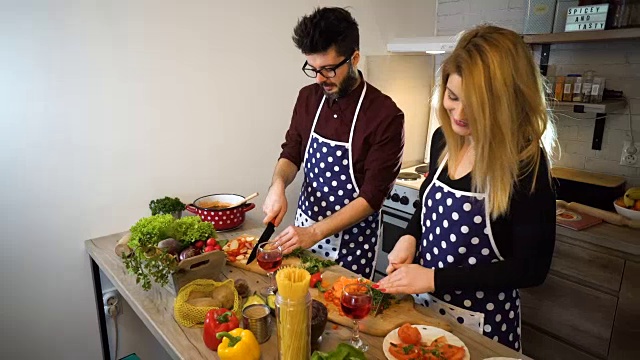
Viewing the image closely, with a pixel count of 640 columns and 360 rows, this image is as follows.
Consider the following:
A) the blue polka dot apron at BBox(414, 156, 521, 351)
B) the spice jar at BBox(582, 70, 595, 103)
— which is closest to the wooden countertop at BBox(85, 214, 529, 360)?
→ the blue polka dot apron at BBox(414, 156, 521, 351)

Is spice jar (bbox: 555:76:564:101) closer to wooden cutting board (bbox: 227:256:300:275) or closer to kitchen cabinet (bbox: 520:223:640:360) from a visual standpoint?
kitchen cabinet (bbox: 520:223:640:360)

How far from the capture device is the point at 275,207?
68.0 inches

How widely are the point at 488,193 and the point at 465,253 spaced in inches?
8.3

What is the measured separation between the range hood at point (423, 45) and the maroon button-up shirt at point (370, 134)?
98cm

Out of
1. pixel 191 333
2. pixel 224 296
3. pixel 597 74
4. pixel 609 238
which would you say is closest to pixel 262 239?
pixel 224 296

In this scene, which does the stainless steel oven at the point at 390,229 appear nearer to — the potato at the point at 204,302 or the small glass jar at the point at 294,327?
the potato at the point at 204,302

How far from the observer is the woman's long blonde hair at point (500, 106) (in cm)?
115

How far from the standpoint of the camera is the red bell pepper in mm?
1148

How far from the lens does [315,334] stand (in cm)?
113

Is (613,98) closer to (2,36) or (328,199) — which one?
(328,199)

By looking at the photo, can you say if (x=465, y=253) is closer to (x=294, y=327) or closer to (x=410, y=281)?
(x=410, y=281)

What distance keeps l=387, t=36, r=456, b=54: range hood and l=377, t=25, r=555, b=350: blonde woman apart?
136 cm

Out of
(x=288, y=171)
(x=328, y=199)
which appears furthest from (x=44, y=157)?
(x=328, y=199)

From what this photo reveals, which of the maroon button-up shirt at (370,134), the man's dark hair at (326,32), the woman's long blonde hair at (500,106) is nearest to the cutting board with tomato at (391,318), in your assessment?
the woman's long blonde hair at (500,106)
